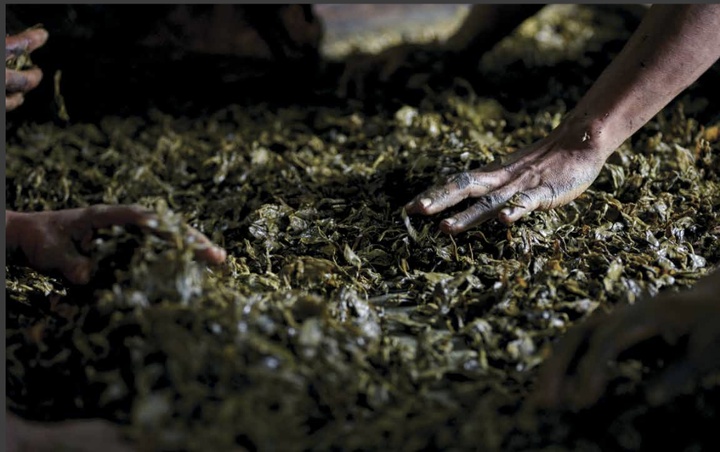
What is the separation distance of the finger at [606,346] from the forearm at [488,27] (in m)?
1.73

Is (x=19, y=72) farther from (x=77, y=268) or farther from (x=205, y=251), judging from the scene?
(x=205, y=251)

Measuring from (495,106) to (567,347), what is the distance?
1341 mm

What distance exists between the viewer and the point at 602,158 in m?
1.52

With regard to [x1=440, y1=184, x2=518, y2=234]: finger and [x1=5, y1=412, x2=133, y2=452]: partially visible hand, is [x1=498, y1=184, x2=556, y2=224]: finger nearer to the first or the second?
[x1=440, y1=184, x2=518, y2=234]: finger

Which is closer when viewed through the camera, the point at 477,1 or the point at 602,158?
the point at 602,158

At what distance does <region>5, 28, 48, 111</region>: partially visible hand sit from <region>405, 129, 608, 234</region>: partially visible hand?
1.21 metres

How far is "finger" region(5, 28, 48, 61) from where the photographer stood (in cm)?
183

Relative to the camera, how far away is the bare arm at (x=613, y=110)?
1458mm

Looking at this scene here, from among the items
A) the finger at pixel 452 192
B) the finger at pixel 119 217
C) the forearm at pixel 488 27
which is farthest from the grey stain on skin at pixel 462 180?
the forearm at pixel 488 27

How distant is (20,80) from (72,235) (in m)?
0.90

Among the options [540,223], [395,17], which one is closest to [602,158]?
[540,223]

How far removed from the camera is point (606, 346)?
964 mm

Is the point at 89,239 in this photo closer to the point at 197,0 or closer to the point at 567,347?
the point at 567,347

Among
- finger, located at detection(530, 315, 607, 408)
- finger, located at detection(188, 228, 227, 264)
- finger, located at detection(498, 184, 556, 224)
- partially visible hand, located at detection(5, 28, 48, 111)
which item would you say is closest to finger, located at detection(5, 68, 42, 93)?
partially visible hand, located at detection(5, 28, 48, 111)
